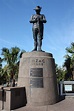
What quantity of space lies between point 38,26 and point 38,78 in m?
2.95

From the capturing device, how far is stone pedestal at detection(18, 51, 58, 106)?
30.8 ft

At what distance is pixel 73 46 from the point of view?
75.3 ft

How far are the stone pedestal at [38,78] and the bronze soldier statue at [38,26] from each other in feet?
2.80

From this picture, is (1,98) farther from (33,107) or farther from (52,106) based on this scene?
(52,106)

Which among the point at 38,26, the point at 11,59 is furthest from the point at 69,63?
the point at 38,26

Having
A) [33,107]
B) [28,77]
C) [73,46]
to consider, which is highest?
[73,46]

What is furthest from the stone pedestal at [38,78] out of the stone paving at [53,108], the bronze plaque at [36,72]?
the stone paving at [53,108]

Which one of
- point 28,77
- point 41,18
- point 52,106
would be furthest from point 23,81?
point 41,18

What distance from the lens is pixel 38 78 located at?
9547 millimetres

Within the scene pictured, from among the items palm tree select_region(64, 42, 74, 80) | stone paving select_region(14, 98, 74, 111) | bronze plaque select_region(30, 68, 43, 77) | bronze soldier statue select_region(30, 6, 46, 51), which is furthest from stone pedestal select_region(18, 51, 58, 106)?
palm tree select_region(64, 42, 74, 80)

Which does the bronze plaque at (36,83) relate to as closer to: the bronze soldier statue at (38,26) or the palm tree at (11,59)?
the bronze soldier statue at (38,26)

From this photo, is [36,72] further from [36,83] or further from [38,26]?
[38,26]

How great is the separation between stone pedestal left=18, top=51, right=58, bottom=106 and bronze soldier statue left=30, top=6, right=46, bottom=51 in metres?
0.85

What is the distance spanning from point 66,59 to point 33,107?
1533 cm
